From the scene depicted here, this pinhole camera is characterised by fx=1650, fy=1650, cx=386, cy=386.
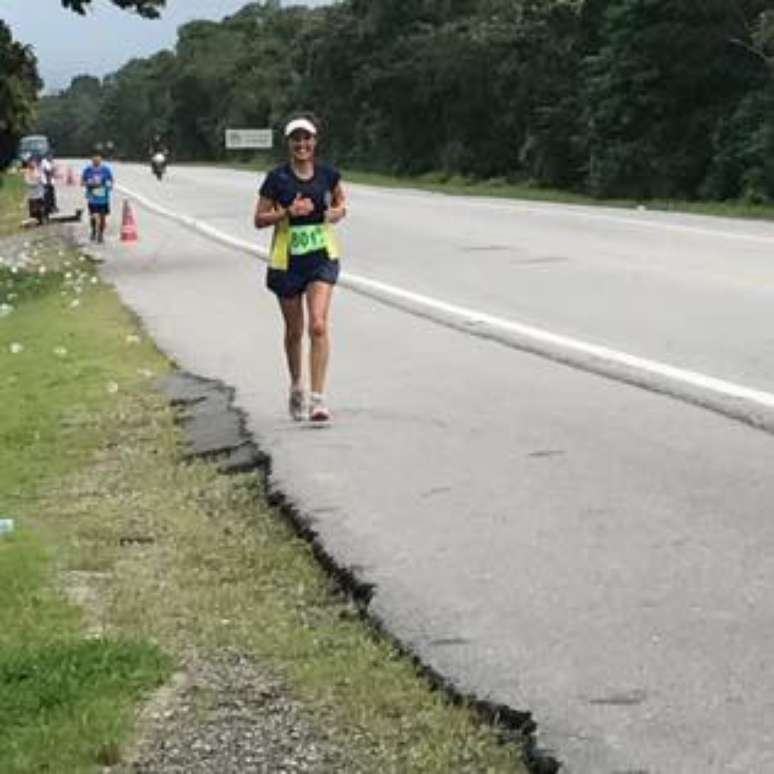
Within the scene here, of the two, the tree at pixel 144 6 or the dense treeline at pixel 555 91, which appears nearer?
the tree at pixel 144 6

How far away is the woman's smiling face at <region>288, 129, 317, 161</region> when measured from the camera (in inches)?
379

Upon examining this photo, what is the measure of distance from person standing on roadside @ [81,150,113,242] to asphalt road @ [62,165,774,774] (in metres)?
13.8

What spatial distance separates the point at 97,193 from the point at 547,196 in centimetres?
1691

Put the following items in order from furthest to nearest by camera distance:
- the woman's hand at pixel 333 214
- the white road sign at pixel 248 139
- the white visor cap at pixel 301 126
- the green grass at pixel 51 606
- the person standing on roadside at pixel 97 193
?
the white road sign at pixel 248 139 → the person standing on roadside at pixel 97 193 → the woman's hand at pixel 333 214 → the white visor cap at pixel 301 126 → the green grass at pixel 51 606

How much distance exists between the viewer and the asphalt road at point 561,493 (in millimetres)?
4883

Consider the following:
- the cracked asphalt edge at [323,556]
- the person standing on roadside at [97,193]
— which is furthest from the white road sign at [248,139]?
the cracked asphalt edge at [323,556]

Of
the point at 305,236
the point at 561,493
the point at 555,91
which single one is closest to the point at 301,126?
the point at 305,236

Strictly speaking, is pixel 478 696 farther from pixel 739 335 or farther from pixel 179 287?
pixel 179 287

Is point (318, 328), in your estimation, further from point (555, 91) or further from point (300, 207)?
point (555, 91)

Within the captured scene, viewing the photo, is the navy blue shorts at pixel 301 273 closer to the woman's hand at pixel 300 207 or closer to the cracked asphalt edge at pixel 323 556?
the woman's hand at pixel 300 207

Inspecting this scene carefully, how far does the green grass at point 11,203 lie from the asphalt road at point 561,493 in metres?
24.8

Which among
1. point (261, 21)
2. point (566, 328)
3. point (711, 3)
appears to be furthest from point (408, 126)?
point (261, 21)

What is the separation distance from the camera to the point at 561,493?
7.44 m

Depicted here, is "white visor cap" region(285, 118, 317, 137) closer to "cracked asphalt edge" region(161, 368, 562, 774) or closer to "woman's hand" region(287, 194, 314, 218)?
"woman's hand" region(287, 194, 314, 218)
